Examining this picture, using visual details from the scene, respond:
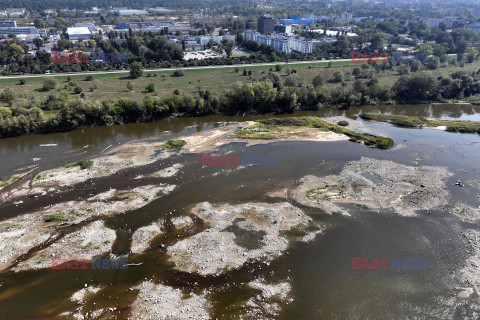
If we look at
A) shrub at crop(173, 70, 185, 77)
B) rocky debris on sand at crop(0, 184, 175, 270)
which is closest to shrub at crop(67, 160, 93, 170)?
rocky debris on sand at crop(0, 184, 175, 270)

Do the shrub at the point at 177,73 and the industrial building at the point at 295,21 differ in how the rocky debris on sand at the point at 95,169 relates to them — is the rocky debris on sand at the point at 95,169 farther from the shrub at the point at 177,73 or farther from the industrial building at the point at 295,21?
the industrial building at the point at 295,21

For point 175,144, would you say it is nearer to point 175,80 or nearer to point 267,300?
point 267,300

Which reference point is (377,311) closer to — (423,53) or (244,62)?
(244,62)


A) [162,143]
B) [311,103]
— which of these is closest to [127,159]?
[162,143]

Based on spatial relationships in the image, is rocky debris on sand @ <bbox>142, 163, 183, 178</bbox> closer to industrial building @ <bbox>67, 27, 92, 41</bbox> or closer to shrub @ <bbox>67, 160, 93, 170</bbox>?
shrub @ <bbox>67, 160, 93, 170</bbox>

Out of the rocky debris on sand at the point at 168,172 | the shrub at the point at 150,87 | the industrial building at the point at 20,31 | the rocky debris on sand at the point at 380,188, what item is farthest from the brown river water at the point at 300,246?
the industrial building at the point at 20,31

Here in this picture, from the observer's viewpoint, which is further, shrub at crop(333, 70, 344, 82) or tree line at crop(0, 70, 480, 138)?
shrub at crop(333, 70, 344, 82)
